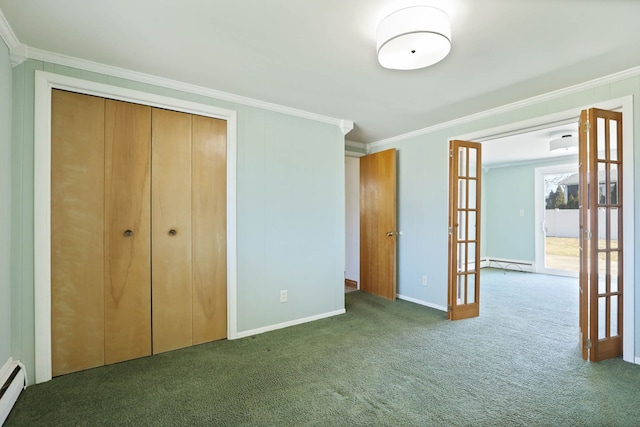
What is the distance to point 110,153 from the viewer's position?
234cm

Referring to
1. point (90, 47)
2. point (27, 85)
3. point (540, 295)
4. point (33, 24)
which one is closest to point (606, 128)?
point (540, 295)

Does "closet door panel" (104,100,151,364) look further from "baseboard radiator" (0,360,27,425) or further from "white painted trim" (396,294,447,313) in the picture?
"white painted trim" (396,294,447,313)

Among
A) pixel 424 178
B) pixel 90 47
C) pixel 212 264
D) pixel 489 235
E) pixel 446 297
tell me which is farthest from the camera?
pixel 489 235

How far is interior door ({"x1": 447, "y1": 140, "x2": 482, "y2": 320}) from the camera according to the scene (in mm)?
3404

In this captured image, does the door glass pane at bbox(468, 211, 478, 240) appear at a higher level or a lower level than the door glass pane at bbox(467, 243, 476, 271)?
higher

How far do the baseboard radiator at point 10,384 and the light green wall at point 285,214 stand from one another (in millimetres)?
1496

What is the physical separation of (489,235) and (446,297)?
4071mm

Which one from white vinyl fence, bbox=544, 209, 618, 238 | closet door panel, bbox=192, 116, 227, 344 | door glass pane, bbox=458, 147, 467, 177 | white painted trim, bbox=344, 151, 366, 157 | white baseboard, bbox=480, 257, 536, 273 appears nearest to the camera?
closet door panel, bbox=192, 116, 227, 344

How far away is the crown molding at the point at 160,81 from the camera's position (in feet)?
6.93

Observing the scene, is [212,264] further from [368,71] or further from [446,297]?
[446,297]

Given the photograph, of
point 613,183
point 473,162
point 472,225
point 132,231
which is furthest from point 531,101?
point 132,231

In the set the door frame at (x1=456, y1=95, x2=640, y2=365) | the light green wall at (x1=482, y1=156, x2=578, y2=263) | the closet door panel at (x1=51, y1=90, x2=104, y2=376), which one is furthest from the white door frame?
the closet door panel at (x1=51, y1=90, x2=104, y2=376)

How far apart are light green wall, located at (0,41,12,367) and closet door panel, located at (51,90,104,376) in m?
0.23

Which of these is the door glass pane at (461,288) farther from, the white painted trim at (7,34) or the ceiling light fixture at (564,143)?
the white painted trim at (7,34)
